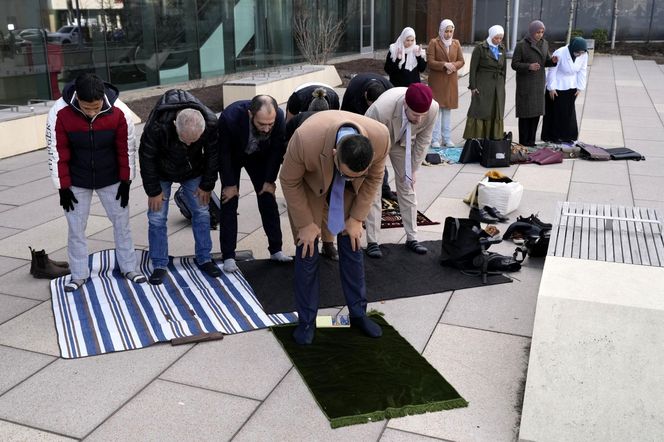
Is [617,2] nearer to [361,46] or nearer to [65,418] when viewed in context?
[361,46]

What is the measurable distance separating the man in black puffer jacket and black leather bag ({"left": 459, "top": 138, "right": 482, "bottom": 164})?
15.5 ft

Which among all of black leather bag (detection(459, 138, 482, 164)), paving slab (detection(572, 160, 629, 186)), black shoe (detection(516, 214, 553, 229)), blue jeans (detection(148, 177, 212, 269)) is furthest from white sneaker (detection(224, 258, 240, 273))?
paving slab (detection(572, 160, 629, 186))

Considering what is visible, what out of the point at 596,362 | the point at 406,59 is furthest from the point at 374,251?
the point at 406,59

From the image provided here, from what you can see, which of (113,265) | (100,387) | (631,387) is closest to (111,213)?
(113,265)

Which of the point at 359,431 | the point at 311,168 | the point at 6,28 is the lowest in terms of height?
the point at 359,431

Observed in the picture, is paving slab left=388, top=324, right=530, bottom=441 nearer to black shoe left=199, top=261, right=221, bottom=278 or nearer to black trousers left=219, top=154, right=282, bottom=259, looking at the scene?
black trousers left=219, top=154, right=282, bottom=259

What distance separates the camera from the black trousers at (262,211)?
17.2 ft

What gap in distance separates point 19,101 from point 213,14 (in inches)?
251

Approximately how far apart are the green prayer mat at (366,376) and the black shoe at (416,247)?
1374mm

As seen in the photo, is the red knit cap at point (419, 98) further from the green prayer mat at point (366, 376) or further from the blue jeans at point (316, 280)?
the green prayer mat at point (366, 376)

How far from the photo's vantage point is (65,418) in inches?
138

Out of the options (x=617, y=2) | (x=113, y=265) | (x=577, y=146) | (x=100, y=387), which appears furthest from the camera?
(x=617, y=2)

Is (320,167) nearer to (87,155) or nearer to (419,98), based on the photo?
(419,98)

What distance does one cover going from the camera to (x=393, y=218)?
6.69 m
